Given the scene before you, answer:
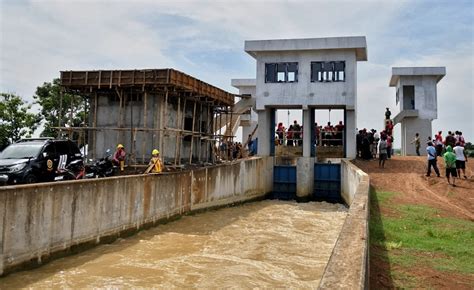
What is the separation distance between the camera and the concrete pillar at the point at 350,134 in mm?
25031

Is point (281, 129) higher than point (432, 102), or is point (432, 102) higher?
point (432, 102)

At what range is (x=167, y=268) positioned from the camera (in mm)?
8711

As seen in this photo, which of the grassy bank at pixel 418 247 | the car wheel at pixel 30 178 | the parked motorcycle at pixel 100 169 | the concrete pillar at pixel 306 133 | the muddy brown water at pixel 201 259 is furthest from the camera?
the concrete pillar at pixel 306 133

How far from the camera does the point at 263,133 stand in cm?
2642

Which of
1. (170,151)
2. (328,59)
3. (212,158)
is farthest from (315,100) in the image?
(170,151)

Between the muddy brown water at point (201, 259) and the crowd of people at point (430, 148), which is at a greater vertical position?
the crowd of people at point (430, 148)

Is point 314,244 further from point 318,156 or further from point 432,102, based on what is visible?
point 432,102

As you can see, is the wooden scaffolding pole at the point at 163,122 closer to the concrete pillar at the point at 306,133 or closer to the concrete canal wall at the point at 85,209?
the concrete canal wall at the point at 85,209

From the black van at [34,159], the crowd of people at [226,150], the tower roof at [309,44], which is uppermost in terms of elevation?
the tower roof at [309,44]

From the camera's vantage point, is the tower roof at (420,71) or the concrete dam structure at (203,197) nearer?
the concrete dam structure at (203,197)

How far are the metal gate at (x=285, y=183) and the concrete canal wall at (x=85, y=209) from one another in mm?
8878

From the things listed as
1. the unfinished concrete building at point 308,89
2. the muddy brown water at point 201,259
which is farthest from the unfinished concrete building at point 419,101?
the muddy brown water at point 201,259

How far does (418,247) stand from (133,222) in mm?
8050

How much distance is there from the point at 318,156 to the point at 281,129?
10.8 feet
